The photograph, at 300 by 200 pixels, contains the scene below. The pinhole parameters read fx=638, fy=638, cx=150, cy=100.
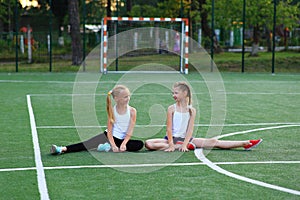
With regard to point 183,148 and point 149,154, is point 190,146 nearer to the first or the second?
point 183,148

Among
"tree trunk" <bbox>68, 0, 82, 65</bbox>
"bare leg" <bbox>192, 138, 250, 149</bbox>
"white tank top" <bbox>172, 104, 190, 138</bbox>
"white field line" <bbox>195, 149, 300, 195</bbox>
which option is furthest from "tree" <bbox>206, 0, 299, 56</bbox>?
"white field line" <bbox>195, 149, 300, 195</bbox>

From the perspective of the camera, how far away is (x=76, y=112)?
13.5 m

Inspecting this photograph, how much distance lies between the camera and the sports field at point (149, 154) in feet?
20.2

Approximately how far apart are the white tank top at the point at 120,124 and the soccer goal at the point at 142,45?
1646 cm

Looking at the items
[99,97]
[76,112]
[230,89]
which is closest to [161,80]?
[230,89]

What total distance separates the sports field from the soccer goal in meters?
7.90

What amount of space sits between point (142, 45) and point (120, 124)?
1927 cm

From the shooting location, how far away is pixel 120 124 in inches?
322

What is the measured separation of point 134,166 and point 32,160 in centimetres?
129

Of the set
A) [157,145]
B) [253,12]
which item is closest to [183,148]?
[157,145]

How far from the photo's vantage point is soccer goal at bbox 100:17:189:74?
83.6 ft

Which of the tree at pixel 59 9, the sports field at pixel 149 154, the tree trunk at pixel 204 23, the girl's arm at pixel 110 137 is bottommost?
the sports field at pixel 149 154

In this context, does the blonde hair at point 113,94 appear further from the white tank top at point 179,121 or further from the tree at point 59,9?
the tree at point 59,9

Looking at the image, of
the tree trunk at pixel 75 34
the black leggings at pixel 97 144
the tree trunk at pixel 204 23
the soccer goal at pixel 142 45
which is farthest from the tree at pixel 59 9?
the black leggings at pixel 97 144
